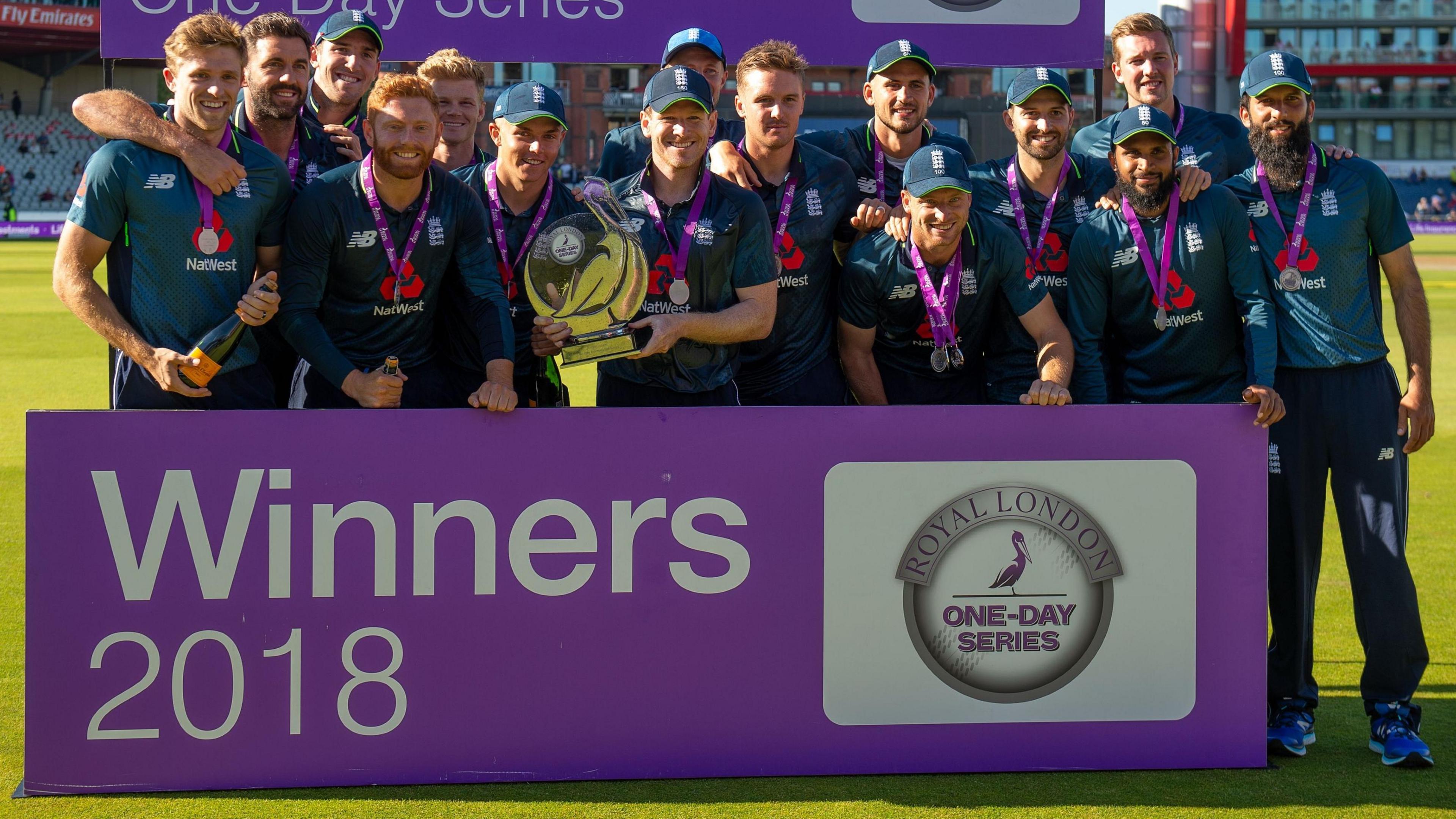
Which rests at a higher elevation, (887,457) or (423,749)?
(887,457)

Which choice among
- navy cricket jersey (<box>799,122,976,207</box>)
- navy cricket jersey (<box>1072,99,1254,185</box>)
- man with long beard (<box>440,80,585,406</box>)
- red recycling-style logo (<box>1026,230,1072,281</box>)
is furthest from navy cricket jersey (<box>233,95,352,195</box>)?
navy cricket jersey (<box>1072,99,1254,185</box>)

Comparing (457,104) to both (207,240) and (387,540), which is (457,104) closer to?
(207,240)

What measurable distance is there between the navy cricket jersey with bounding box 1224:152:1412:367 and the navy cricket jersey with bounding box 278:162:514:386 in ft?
8.39

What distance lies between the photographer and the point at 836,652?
4.20 metres

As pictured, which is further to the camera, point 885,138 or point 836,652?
point 885,138

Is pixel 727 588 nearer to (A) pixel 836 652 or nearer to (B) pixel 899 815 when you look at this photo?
(A) pixel 836 652

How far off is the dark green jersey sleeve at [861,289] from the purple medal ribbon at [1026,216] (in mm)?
559

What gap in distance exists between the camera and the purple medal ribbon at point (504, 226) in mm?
4773

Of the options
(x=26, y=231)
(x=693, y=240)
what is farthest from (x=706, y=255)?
(x=26, y=231)

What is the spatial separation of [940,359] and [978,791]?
1.43 metres

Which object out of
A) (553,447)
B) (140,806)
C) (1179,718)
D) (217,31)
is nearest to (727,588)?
(553,447)

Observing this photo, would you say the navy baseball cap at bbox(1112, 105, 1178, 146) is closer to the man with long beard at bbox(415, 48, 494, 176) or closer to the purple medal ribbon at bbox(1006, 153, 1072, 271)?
the purple medal ribbon at bbox(1006, 153, 1072, 271)

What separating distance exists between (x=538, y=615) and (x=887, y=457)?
1141mm

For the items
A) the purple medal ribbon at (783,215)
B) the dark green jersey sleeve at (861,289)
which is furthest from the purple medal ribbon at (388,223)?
the dark green jersey sleeve at (861,289)
